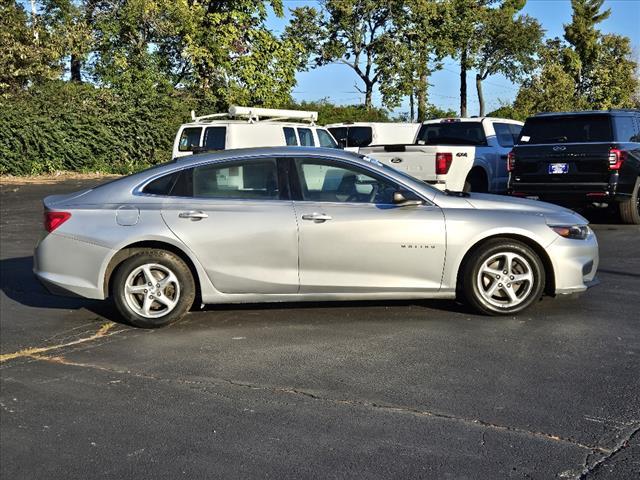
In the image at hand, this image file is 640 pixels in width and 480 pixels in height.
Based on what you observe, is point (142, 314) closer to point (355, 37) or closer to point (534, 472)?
point (534, 472)

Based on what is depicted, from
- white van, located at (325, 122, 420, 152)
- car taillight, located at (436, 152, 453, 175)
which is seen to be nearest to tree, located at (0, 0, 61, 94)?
white van, located at (325, 122, 420, 152)

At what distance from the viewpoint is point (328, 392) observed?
4.52 m

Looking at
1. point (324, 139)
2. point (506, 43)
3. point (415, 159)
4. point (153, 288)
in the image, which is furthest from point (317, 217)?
point (506, 43)

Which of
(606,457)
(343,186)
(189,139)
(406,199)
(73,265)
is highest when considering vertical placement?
(189,139)

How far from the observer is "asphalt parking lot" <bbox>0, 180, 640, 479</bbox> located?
3.61 meters

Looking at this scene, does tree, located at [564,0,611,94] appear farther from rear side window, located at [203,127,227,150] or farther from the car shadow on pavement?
the car shadow on pavement

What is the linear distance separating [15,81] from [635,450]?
90.7 feet

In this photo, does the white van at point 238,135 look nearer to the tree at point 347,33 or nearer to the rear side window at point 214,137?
the rear side window at point 214,137

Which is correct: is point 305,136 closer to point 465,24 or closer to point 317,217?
point 317,217

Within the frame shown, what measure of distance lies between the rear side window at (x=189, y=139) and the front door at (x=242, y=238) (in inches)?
385

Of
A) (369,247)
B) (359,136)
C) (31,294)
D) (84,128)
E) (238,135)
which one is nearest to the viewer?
(369,247)

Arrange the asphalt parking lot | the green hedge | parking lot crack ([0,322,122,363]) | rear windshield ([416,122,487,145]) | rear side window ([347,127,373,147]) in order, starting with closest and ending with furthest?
the asphalt parking lot < parking lot crack ([0,322,122,363]) < rear windshield ([416,122,487,145]) < rear side window ([347,127,373,147]) < the green hedge

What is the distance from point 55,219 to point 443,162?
7.89 metres

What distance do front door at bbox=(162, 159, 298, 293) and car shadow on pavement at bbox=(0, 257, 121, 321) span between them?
1.23 m
